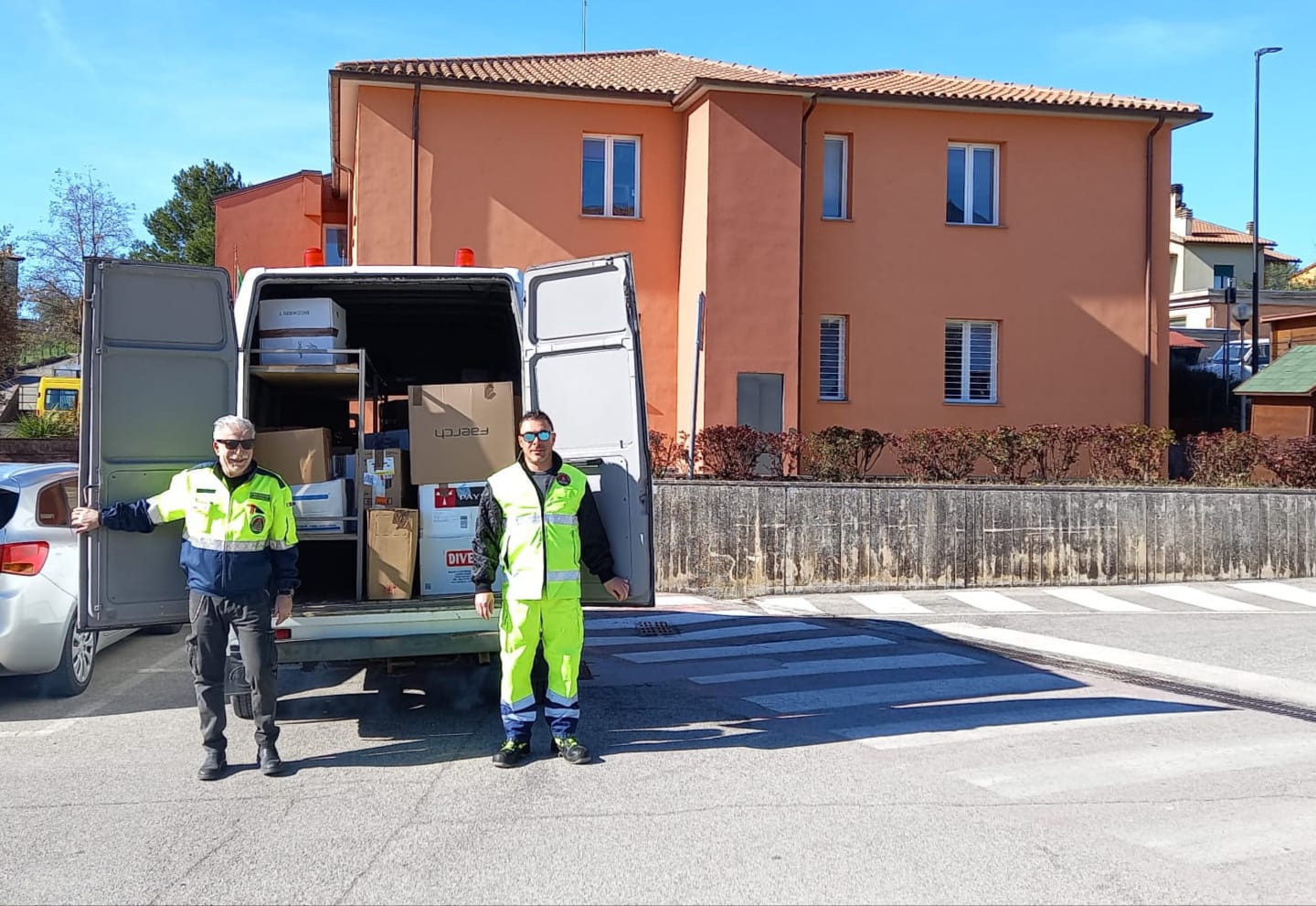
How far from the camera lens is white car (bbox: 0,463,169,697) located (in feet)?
23.9

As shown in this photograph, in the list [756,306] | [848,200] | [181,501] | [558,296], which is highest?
[848,200]

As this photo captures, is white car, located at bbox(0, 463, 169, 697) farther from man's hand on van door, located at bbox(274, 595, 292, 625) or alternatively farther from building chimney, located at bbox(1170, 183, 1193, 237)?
building chimney, located at bbox(1170, 183, 1193, 237)

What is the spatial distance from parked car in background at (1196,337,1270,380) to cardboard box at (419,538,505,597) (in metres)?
21.2

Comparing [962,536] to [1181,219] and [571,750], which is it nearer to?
[571,750]

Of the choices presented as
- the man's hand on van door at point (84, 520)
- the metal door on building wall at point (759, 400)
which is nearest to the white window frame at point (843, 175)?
the metal door on building wall at point (759, 400)

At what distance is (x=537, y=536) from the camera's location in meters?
6.32

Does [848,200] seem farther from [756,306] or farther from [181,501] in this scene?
[181,501]

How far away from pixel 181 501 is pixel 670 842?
315 cm

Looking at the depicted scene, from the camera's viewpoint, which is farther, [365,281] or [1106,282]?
[1106,282]

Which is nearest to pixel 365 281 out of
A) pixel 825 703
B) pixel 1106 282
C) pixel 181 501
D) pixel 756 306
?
pixel 181 501

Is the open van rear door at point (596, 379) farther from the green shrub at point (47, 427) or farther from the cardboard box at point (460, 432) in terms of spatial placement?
the green shrub at point (47, 427)

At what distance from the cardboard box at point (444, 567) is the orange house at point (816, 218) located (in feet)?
35.5

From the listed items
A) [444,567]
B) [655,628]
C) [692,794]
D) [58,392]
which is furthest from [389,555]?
[58,392]

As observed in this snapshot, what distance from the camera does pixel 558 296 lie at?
7059 mm
